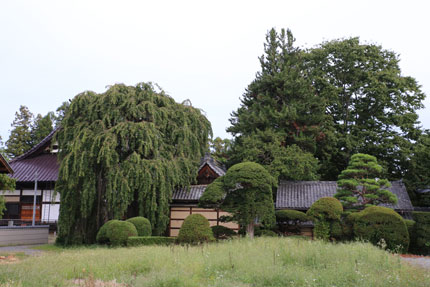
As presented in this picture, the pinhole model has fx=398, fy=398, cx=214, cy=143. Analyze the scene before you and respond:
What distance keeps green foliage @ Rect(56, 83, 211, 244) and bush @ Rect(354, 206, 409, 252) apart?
8.62 metres

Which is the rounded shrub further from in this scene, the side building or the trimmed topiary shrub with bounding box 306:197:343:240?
the side building

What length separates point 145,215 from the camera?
60.6 feet

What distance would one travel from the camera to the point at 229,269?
8.57 meters

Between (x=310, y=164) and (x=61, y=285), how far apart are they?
1964 cm

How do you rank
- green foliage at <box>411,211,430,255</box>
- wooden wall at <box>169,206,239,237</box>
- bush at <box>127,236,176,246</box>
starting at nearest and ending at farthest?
bush at <box>127,236,176,246</box>
green foliage at <box>411,211,430,255</box>
wooden wall at <box>169,206,239,237</box>

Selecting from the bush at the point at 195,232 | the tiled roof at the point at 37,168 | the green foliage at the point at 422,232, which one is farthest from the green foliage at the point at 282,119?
the tiled roof at the point at 37,168

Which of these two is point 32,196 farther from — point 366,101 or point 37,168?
point 366,101

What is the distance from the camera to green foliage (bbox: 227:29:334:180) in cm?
2442

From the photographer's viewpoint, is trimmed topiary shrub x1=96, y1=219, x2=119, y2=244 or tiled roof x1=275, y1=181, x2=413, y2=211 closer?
trimmed topiary shrub x1=96, y1=219, x2=119, y2=244

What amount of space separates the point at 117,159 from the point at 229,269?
35.8ft

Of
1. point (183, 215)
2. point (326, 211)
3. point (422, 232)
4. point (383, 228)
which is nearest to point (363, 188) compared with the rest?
point (422, 232)

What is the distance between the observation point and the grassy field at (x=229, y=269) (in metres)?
7.20

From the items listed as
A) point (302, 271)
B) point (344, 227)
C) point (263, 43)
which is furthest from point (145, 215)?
point (263, 43)

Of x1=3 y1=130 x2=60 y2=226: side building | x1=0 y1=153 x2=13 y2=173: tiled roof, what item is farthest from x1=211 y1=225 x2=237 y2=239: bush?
x1=3 y1=130 x2=60 y2=226: side building
